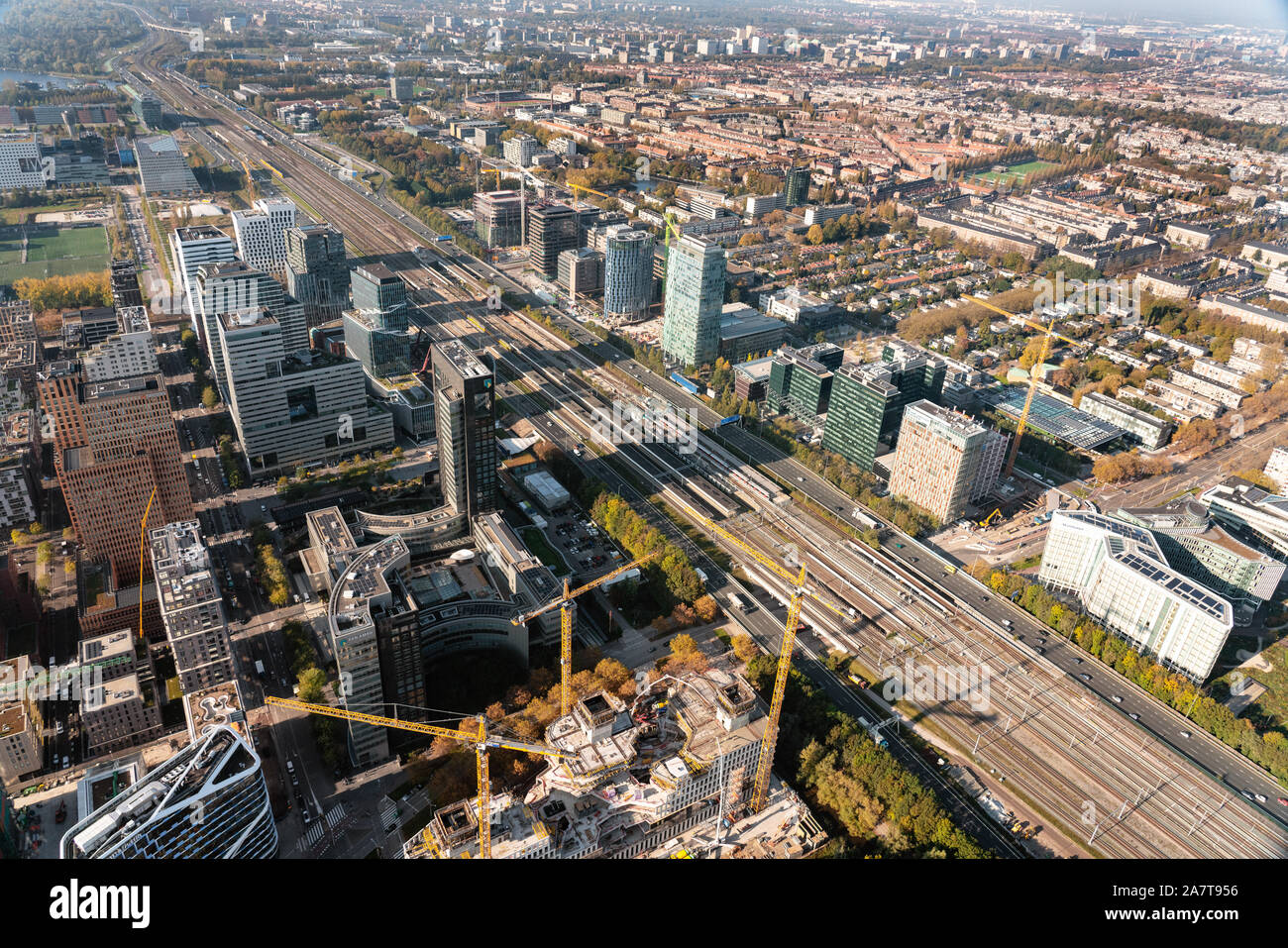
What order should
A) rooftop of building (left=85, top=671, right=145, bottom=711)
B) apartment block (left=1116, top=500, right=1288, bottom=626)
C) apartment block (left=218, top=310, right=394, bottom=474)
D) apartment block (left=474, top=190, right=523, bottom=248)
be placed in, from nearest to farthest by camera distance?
rooftop of building (left=85, top=671, right=145, bottom=711)
apartment block (left=1116, top=500, right=1288, bottom=626)
apartment block (left=218, top=310, right=394, bottom=474)
apartment block (left=474, top=190, right=523, bottom=248)

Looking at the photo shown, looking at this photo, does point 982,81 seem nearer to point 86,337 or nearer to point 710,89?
point 710,89

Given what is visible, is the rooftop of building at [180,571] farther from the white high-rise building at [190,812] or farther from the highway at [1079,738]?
the highway at [1079,738]

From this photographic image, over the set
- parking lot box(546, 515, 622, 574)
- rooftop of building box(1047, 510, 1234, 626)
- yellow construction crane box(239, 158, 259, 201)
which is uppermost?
yellow construction crane box(239, 158, 259, 201)

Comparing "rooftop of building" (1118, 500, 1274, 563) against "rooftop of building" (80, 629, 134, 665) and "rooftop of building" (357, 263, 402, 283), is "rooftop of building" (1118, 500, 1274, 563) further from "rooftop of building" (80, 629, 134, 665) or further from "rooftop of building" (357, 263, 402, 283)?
"rooftop of building" (80, 629, 134, 665)

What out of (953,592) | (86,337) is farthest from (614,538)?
(86,337)

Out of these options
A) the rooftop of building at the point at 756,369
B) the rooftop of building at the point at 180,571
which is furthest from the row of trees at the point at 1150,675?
the rooftop of building at the point at 180,571

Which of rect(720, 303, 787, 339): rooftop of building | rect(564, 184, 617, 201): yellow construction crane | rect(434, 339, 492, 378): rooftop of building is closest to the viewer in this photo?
rect(434, 339, 492, 378): rooftop of building

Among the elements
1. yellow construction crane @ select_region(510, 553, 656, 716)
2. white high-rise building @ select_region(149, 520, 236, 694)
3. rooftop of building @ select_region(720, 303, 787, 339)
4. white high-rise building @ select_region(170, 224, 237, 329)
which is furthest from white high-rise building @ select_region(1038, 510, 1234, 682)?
white high-rise building @ select_region(170, 224, 237, 329)
